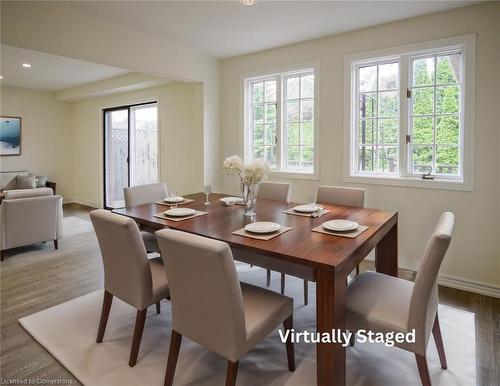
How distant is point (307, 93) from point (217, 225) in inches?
99.1

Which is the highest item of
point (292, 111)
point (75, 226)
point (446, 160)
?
point (292, 111)

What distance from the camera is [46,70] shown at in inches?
207

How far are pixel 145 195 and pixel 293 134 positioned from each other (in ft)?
6.59

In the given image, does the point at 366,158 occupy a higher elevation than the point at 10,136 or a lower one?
lower

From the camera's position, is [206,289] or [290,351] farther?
[290,351]

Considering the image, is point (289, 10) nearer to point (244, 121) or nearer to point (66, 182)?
point (244, 121)

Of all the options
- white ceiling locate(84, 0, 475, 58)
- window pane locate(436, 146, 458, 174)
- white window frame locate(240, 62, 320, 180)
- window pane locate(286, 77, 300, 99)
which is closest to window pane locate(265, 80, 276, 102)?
white window frame locate(240, 62, 320, 180)

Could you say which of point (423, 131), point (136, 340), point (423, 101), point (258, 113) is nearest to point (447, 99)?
point (423, 101)

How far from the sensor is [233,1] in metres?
2.83

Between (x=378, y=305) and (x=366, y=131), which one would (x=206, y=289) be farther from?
(x=366, y=131)

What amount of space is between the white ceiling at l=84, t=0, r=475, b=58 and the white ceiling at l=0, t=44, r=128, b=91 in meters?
1.72

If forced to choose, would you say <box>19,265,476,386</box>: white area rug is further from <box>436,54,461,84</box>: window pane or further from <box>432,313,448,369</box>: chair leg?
<box>436,54,461,84</box>: window pane

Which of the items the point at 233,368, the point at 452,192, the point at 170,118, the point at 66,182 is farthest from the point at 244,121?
the point at 66,182

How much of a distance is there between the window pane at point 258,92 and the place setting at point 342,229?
2.82 metres
